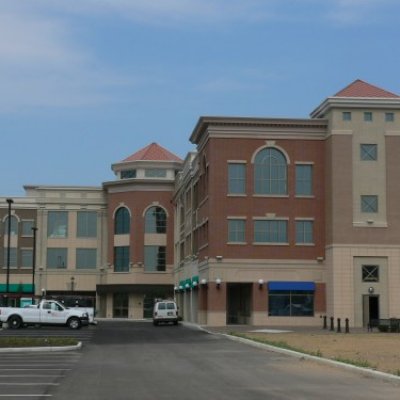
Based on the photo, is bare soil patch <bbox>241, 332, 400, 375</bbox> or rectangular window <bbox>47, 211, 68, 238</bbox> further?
rectangular window <bbox>47, 211, 68, 238</bbox>

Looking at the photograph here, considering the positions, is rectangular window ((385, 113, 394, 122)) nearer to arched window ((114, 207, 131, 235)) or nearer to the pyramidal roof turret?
the pyramidal roof turret

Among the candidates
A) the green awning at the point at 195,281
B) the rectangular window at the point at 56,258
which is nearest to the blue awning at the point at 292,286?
the green awning at the point at 195,281

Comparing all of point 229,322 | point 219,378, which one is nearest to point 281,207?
point 229,322

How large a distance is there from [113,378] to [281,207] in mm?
40191

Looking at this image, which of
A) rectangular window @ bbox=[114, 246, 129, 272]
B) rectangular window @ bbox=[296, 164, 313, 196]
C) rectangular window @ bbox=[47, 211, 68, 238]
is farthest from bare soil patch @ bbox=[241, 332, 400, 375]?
rectangular window @ bbox=[47, 211, 68, 238]

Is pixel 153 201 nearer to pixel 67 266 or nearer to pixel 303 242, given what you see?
pixel 67 266

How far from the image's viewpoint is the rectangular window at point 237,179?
57.8 m

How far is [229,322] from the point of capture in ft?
202

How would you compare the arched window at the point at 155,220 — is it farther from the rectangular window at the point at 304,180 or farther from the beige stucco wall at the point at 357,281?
the beige stucco wall at the point at 357,281

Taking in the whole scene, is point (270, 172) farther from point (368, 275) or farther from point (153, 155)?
point (153, 155)

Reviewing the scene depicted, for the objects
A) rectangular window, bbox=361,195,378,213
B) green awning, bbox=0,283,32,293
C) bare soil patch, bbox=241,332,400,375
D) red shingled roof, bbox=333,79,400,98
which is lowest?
bare soil patch, bbox=241,332,400,375

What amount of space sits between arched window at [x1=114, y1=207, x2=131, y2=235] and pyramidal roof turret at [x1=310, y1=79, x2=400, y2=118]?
34.4 meters

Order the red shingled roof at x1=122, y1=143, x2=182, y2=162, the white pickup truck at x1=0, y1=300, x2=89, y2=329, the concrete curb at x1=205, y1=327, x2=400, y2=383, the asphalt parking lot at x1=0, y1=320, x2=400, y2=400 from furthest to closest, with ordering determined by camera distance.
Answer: the red shingled roof at x1=122, y1=143, x2=182, y2=162 → the white pickup truck at x1=0, y1=300, x2=89, y2=329 → the concrete curb at x1=205, y1=327, x2=400, y2=383 → the asphalt parking lot at x1=0, y1=320, x2=400, y2=400

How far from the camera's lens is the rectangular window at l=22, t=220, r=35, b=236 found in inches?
3642
